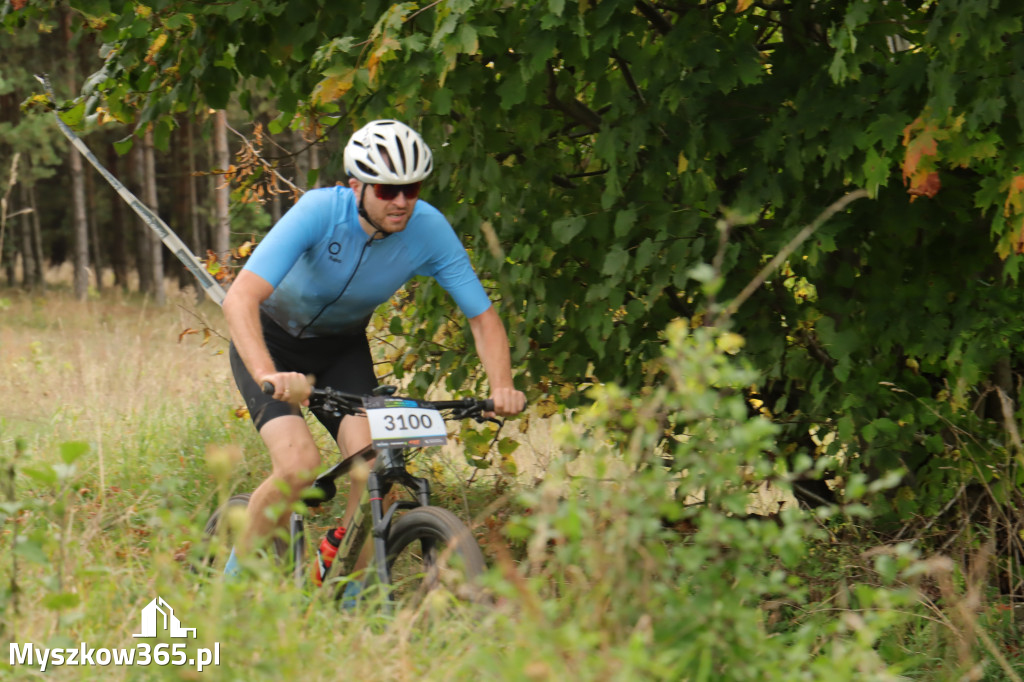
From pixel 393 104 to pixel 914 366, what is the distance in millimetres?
2671

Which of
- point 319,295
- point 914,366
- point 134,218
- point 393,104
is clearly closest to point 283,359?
point 319,295

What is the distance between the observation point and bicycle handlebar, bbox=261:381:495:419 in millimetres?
3914

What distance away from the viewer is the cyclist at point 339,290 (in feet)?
13.1

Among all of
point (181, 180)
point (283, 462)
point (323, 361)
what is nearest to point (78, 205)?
point (181, 180)

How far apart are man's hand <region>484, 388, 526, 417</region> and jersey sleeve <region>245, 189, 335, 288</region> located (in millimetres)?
941

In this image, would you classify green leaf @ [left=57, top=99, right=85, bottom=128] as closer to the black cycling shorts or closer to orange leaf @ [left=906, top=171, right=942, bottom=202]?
the black cycling shorts

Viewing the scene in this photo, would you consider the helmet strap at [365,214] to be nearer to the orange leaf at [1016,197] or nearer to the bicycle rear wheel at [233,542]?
the bicycle rear wheel at [233,542]

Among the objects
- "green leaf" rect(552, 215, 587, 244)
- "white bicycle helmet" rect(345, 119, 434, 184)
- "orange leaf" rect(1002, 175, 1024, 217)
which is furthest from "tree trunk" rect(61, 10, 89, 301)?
"orange leaf" rect(1002, 175, 1024, 217)

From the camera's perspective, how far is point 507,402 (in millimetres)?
4094

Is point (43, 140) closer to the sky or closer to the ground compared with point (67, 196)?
closer to the sky

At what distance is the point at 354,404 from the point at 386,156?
94cm

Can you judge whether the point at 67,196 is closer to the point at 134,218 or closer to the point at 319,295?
the point at 134,218

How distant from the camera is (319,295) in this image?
445 cm

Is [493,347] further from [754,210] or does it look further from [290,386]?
[754,210]
